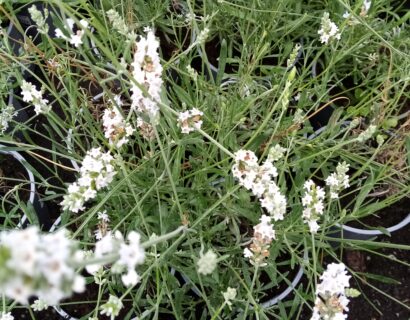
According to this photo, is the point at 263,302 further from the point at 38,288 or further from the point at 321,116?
the point at 38,288

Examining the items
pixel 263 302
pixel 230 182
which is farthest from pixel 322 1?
pixel 263 302

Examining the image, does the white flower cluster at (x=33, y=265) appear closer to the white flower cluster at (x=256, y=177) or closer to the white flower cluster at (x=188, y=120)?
the white flower cluster at (x=256, y=177)

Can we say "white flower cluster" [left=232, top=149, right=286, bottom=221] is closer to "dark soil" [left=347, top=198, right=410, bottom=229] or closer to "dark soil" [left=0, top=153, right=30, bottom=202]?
"dark soil" [left=347, top=198, right=410, bottom=229]

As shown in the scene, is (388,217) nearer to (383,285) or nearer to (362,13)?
(383,285)

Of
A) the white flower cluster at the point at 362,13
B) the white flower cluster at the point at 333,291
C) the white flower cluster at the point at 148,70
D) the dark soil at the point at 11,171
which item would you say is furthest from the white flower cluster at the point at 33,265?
the dark soil at the point at 11,171

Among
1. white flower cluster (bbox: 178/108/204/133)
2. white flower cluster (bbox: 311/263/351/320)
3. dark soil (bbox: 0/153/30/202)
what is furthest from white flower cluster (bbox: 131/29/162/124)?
dark soil (bbox: 0/153/30/202)

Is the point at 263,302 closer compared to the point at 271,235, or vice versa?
the point at 271,235

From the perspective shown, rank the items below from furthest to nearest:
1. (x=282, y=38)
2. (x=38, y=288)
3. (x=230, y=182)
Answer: (x=282, y=38) → (x=230, y=182) → (x=38, y=288)
